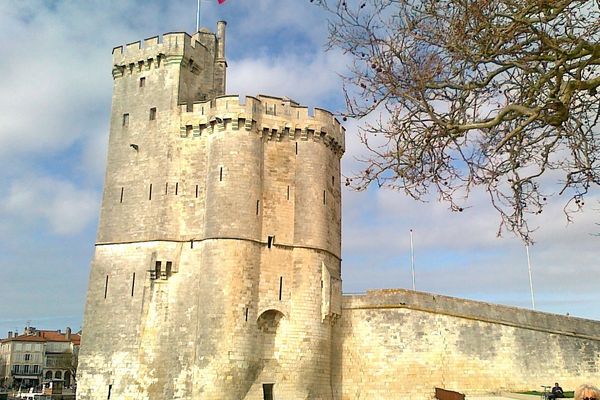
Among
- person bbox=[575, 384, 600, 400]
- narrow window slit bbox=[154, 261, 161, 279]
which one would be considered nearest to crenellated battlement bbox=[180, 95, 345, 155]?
narrow window slit bbox=[154, 261, 161, 279]

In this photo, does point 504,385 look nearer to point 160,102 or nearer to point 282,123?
point 282,123

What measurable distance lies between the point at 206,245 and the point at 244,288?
6.64 ft

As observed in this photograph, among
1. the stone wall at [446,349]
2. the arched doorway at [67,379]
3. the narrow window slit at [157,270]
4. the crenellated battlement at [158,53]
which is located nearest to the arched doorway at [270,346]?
the stone wall at [446,349]

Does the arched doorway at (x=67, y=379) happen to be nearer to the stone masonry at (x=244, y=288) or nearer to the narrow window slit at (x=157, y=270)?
the stone masonry at (x=244, y=288)

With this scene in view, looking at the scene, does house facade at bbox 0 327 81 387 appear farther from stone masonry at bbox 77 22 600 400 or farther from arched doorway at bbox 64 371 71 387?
stone masonry at bbox 77 22 600 400

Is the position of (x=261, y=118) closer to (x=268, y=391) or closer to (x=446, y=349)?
(x=268, y=391)

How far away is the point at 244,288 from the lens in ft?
69.2

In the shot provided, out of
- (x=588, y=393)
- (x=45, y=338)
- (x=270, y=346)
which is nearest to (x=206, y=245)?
(x=270, y=346)

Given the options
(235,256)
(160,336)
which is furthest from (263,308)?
(160,336)

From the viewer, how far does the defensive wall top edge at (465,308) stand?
79.8ft

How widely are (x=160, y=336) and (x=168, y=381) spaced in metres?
1.56

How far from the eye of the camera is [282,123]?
2330 centimetres

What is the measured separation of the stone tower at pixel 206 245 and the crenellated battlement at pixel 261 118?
0.04 metres

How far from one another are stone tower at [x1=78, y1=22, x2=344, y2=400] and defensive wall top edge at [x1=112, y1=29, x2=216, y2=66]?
0.06 metres
